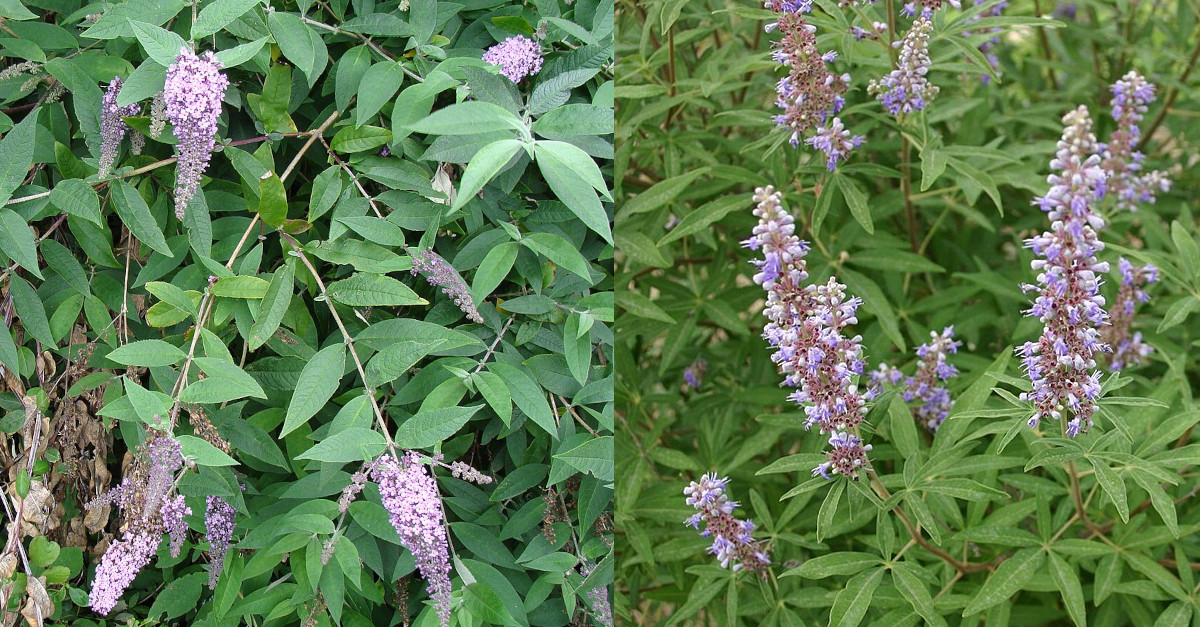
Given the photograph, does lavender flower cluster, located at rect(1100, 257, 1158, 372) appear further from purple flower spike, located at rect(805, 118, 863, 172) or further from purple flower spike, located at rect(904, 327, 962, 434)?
purple flower spike, located at rect(805, 118, 863, 172)

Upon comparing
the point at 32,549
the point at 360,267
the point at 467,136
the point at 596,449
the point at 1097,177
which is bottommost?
the point at 32,549

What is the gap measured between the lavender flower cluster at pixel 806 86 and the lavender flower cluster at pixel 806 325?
358mm

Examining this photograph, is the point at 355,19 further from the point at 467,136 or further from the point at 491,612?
the point at 491,612

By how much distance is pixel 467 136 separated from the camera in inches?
46.3

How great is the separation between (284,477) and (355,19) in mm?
622

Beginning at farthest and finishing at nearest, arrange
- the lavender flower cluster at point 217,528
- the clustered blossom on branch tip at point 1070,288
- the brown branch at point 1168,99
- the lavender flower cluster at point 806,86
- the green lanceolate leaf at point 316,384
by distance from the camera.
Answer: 1. the brown branch at point 1168,99
2. the lavender flower cluster at point 806,86
3. the lavender flower cluster at point 217,528
4. the green lanceolate leaf at point 316,384
5. the clustered blossom on branch tip at point 1070,288

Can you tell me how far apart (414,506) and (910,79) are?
0.96 metres

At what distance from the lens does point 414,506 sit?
1.06 meters

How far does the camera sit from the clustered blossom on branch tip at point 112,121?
118 centimetres

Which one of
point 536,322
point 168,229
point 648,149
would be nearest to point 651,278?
point 648,149

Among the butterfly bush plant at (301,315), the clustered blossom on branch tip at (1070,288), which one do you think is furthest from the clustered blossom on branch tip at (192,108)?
the clustered blossom on branch tip at (1070,288)

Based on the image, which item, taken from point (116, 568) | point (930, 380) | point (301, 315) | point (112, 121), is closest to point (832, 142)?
point (930, 380)

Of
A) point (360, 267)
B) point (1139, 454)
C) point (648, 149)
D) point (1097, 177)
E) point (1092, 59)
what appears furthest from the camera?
point (1092, 59)

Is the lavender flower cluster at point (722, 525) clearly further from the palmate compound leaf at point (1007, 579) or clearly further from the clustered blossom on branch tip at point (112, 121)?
the clustered blossom on branch tip at point (112, 121)
